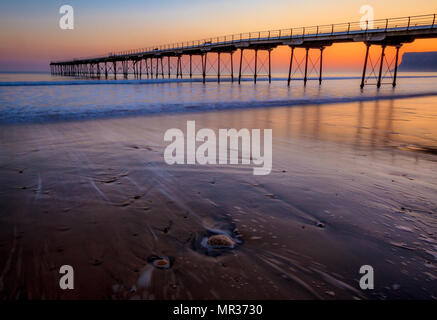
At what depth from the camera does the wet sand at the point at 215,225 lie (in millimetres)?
1775

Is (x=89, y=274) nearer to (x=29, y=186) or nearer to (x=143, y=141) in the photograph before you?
(x=29, y=186)

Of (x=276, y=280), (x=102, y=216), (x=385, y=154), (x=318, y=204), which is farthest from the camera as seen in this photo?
(x=385, y=154)

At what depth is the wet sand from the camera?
1775mm

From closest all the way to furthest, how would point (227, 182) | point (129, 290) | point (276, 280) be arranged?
point (129, 290) < point (276, 280) < point (227, 182)

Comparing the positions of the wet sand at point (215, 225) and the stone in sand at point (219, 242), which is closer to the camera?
the wet sand at point (215, 225)

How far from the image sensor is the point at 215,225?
2.48 m

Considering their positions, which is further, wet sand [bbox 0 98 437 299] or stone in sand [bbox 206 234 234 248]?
stone in sand [bbox 206 234 234 248]

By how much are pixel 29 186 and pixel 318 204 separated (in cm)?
328

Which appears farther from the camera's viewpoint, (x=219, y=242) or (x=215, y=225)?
(x=215, y=225)

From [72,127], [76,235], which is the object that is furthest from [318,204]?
[72,127]

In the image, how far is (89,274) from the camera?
1843 millimetres
